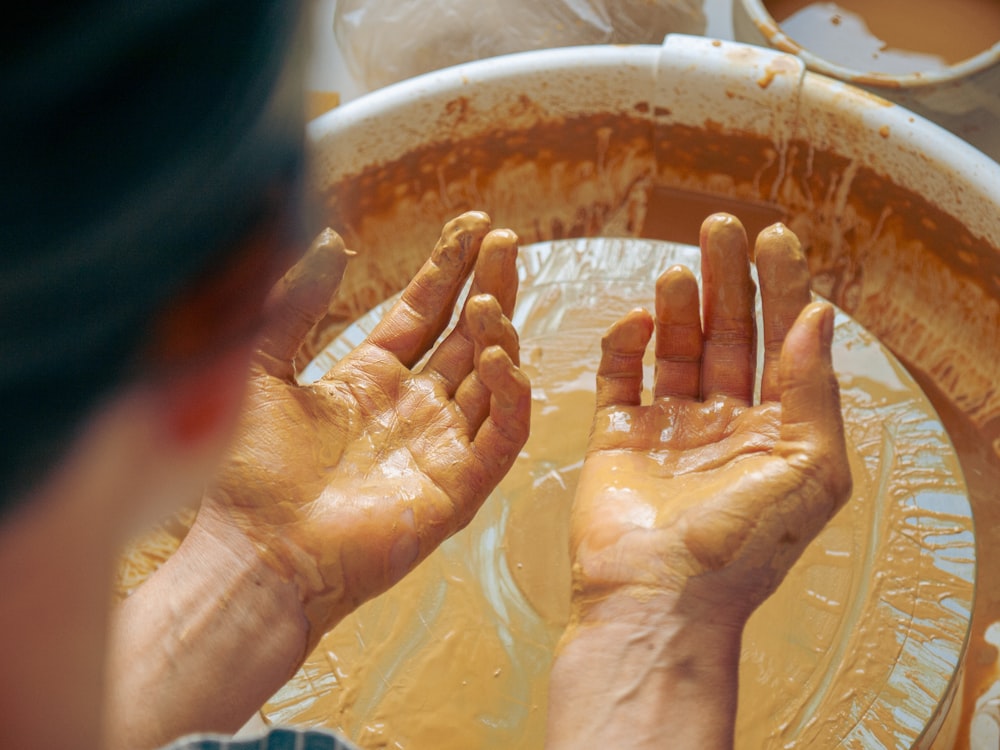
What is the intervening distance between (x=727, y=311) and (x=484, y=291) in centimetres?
32

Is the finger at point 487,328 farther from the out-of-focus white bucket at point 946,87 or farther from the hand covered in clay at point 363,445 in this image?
the out-of-focus white bucket at point 946,87

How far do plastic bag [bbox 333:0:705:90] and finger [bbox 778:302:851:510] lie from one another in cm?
115

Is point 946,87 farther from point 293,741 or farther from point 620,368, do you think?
point 293,741

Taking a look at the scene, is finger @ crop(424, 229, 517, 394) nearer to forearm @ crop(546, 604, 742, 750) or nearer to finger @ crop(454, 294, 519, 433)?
finger @ crop(454, 294, 519, 433)

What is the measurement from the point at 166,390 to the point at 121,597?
1.06 metres

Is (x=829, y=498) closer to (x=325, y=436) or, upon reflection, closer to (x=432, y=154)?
(x=325, y=436)

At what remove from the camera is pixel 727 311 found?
1.05m

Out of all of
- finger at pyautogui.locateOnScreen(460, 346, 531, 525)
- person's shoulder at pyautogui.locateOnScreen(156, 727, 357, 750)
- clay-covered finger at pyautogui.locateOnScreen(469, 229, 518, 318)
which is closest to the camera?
person's shoulder at pyautogui.locateOnScreen(156, 727, 357, 750)

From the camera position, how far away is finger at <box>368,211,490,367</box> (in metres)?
1.10

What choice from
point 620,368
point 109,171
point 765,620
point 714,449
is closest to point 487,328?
point 620,368

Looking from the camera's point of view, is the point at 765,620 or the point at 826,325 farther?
the point at 765,620

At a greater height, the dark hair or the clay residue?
the clay residue

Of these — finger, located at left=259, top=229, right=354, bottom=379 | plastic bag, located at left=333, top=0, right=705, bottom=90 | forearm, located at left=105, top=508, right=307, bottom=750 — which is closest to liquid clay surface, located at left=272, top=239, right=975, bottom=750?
Answer: forearm, located at left=105, top=508, right=307, bottom=750

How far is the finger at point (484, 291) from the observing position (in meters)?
1.05
